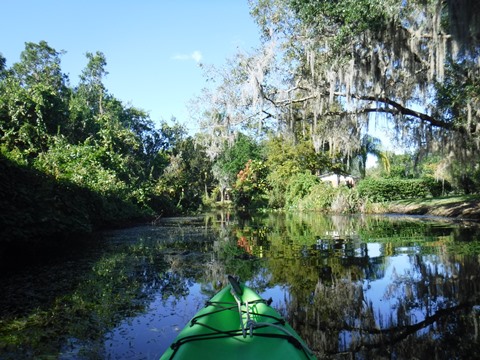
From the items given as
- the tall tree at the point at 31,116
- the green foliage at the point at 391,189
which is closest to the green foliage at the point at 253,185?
the green foliage at the point at 391,189

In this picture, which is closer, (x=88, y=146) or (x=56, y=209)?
(x=56, y=209)

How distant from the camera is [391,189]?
26.8 metres

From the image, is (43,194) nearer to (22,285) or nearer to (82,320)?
(22,285)

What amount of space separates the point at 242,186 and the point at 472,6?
31.2 m

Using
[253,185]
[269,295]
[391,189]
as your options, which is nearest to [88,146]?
[269,295]

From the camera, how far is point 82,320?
15.4ft

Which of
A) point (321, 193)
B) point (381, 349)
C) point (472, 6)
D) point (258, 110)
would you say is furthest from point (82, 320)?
point (321, 193)

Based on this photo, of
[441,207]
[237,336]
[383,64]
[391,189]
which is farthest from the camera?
[391,189]

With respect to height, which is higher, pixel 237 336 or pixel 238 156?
pixel 238 156

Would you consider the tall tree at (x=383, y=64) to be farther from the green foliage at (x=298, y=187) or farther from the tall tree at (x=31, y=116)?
the green foliage at (x=298, y=187)

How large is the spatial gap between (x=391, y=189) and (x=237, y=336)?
85.6 feet

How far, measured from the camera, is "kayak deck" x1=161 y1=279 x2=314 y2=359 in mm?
2656

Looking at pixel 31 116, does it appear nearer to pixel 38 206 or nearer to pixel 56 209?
pixel 56 209

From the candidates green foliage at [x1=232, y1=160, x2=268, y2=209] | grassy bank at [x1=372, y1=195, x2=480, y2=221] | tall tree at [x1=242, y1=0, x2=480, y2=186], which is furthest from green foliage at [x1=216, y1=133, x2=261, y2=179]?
tall tree at [x1=242, y1=0, x2=480, y2=186]
